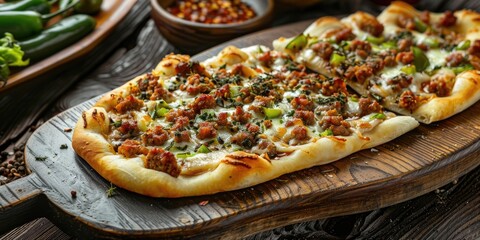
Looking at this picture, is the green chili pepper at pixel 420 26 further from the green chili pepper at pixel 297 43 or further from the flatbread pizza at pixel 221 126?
the flatbread pizza at pixel 221 126

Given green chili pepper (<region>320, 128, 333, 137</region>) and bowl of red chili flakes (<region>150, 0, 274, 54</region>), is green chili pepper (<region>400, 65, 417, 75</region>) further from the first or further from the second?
bowl of red chili flakes (<region>150, 0, 274, 54</region>)

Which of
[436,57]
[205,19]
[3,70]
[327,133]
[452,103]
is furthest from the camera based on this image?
[205,19]

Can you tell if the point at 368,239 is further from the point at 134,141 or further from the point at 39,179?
the point at 39,179

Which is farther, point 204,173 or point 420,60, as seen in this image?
point 420,60

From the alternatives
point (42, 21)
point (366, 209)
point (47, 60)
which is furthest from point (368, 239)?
point (42, 21)

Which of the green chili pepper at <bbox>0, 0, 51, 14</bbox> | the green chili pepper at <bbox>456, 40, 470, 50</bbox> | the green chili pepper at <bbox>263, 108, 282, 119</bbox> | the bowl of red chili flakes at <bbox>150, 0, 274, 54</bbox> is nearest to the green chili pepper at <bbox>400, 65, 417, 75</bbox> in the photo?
the green chili pepper at <bbox>456, 40, 470, 50</bbox>

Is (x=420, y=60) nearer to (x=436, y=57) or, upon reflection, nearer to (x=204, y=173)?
(x=436, y=57)

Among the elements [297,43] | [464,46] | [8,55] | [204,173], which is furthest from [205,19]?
[204,173]
